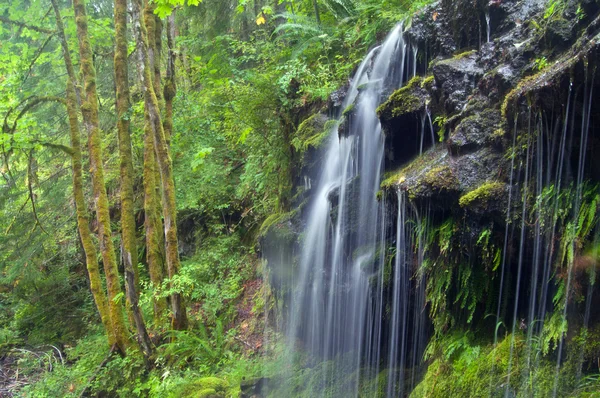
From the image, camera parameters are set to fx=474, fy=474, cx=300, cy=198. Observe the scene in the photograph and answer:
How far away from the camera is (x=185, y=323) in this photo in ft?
30.0

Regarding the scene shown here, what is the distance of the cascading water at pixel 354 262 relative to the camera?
625 centimetres

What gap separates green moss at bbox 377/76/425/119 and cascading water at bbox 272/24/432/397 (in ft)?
2.20

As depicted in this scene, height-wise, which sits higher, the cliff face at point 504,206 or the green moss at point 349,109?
the green moss at point 349,109

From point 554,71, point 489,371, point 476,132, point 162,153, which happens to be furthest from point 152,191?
point 554,71

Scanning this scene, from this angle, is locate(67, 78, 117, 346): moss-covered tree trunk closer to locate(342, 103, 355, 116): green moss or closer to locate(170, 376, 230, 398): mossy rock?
locate(170, 376, 230, 398): mossy rock

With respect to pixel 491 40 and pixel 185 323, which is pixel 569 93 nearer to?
pixel 491 40

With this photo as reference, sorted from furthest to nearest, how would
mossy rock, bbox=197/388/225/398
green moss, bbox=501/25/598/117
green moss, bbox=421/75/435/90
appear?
mossy rock, bbox=197/388/225/398 → green moss, bbox=421/75/435/90 → green moss, bbox=501/25/598/117

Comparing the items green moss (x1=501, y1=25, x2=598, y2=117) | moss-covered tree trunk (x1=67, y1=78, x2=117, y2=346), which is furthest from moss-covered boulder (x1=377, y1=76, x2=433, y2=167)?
moss-covered tree trunk (x1=67, y1=78, x2=117, y2=346)

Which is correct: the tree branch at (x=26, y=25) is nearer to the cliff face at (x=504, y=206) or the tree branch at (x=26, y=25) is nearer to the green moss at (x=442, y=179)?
the cliff face at (x=504, y=206)

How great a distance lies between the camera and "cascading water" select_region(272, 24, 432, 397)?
20.5 feet

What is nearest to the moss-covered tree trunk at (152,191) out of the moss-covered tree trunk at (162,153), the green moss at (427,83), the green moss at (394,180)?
the moss-covered tree trunk at (162,153)

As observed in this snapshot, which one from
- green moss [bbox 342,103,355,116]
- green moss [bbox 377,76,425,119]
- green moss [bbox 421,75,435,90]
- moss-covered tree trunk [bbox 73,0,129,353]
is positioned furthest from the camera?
moss-covered tree trunk [bbox 73,0,129,353]

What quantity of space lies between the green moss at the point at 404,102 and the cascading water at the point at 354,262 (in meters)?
0.67

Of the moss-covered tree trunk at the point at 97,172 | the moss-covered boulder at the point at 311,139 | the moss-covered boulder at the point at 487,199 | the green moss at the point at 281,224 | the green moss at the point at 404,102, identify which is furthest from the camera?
the moss-covered tree trunk at the point at 97,172
